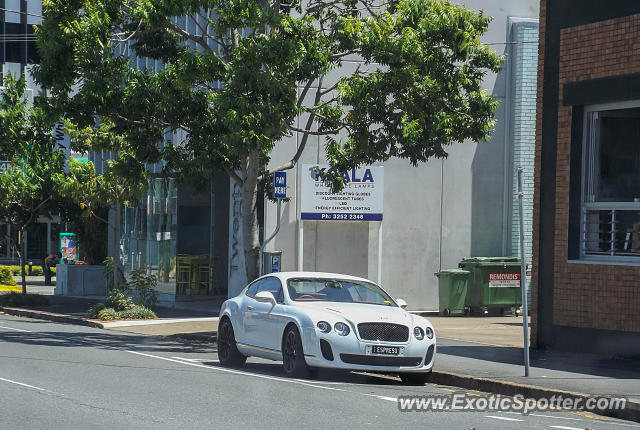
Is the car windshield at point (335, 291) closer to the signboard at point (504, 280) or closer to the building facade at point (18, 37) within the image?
the signboard at point (504, 280)

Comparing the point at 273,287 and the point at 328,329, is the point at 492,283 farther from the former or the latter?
the point at 328,329

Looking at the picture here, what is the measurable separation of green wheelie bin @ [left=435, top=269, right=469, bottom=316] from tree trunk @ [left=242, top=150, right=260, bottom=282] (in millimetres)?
6838

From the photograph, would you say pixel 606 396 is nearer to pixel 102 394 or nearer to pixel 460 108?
pixel 102 394

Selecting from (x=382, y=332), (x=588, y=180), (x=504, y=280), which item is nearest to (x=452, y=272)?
(x=504, y=280)

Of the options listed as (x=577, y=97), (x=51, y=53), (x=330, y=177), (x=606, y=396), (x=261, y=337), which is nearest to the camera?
(x=606, y=396)

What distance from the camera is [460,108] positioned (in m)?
19.6

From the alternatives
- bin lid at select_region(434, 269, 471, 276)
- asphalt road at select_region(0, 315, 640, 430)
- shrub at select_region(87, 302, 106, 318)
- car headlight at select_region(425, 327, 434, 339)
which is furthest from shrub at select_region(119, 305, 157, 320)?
car headlight at select_region(425, 327, 434, 339)

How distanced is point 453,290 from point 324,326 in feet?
41.5

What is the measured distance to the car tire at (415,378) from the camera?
1357cm

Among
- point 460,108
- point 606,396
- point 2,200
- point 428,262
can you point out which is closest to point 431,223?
point 428,262

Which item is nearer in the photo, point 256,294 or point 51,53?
point 256,294

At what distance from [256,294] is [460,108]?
6559 millimetres

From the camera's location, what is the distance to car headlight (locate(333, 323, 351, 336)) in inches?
518

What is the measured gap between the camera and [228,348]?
1538cm
